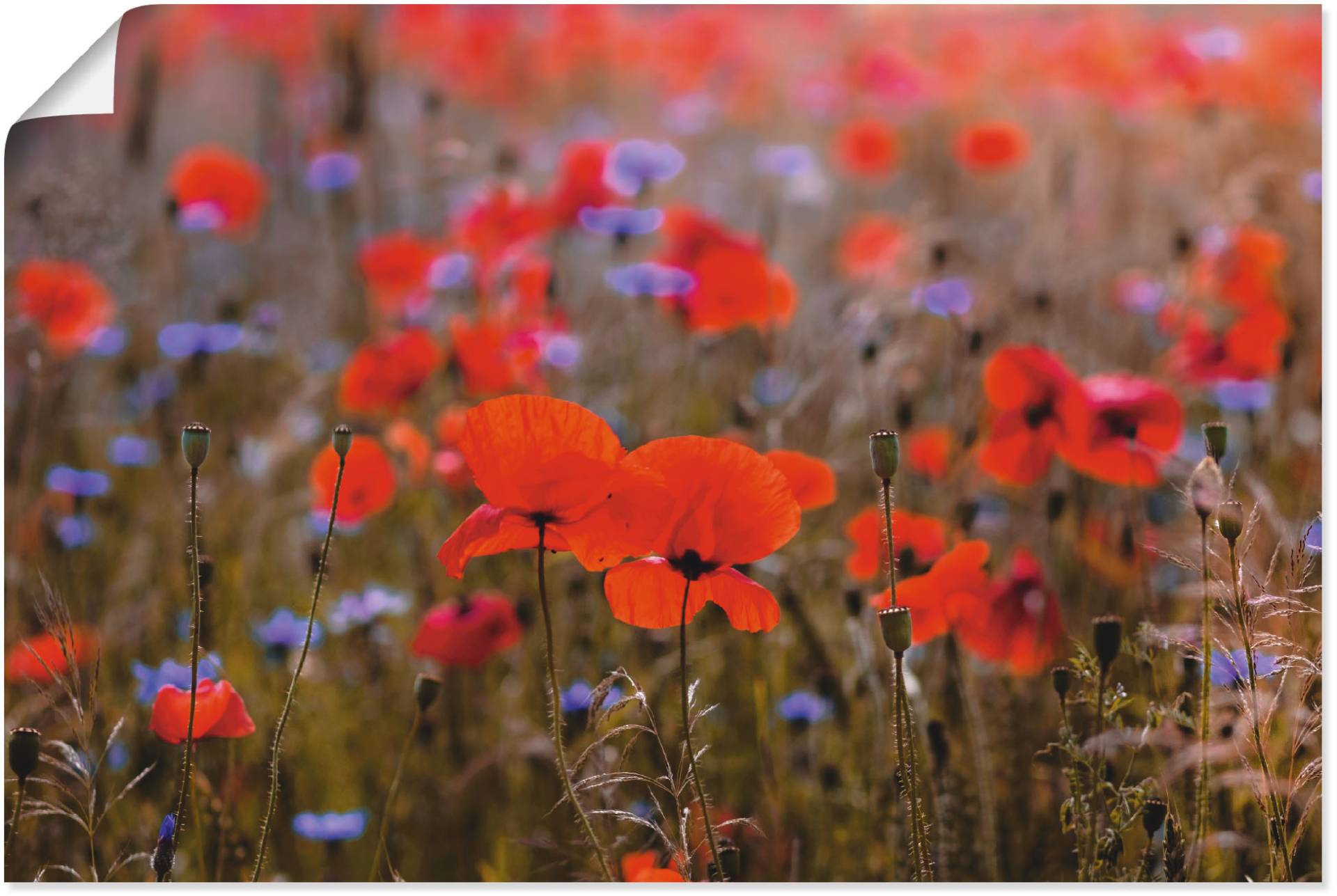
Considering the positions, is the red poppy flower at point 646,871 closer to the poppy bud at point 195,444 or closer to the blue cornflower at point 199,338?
→ the poppy bud at point 195,444

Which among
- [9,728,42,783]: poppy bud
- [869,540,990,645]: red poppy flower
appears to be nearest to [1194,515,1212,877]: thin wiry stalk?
[869,540,990,645]: red poppy flower

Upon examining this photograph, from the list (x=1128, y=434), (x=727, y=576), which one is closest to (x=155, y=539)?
(x=727, y=576)

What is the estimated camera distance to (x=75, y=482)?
1.38 m

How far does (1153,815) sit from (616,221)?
3.15 feet

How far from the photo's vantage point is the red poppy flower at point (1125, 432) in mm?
1138

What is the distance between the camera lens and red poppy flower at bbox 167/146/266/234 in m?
1.59

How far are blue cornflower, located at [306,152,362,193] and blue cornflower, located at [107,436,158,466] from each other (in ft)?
1.45

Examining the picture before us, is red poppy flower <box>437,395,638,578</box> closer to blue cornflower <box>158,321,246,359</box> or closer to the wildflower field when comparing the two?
the wildflower field

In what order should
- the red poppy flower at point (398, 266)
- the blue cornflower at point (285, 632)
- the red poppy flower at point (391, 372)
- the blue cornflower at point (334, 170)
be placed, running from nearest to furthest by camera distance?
1. the blue cornflower at point (285, 632)
2. the red poppy flower at point (391, 372)
3. the red poppy flower at point (398, 266)
4. the blue cornflower at point (334, 170)

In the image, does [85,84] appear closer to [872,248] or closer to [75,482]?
[75,482]

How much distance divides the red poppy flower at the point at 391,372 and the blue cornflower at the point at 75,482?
29 centimetres

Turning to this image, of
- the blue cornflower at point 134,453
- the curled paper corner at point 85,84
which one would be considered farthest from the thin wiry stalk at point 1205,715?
the blue cornflower at point 134,453

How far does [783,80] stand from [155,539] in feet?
3.14

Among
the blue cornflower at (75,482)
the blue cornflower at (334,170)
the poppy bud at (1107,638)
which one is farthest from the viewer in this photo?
the blue cornflower at (334,170)
